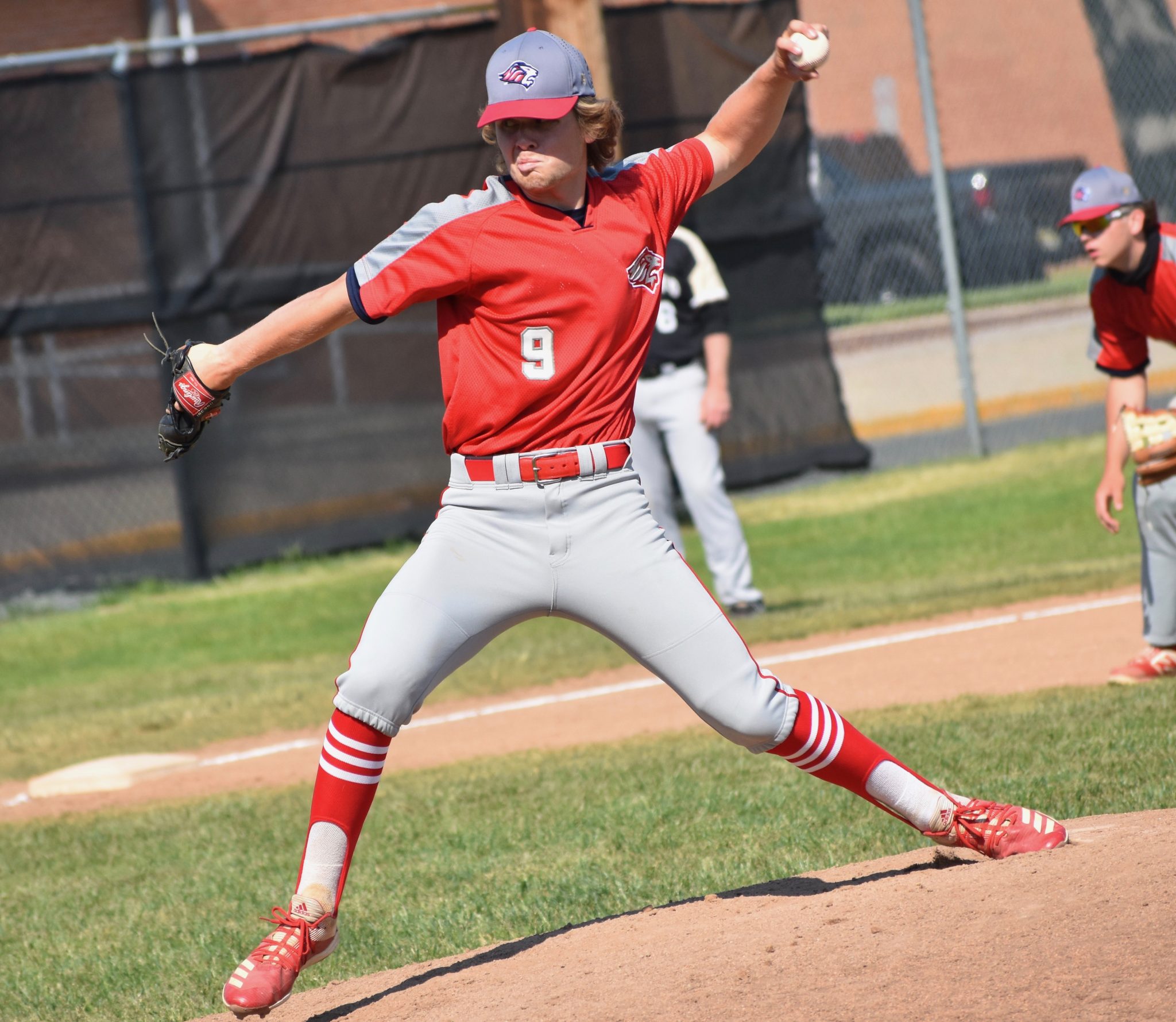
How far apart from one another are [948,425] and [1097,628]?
304 inches

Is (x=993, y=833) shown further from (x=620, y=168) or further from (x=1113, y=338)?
(x=1113, y=338)

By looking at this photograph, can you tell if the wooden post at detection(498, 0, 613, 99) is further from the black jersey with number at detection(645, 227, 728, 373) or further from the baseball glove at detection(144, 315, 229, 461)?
the baseball glove at detection(144, 315, 229, 461)

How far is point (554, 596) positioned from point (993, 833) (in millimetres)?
1264

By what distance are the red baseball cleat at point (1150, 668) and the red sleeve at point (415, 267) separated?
387cm

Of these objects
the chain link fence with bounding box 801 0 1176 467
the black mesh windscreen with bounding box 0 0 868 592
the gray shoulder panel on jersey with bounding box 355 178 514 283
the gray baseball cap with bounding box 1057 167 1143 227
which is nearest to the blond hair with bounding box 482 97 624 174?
the gray shoulder panel on jersey with bounding box 355 178 514 283

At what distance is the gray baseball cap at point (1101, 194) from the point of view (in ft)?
18.8

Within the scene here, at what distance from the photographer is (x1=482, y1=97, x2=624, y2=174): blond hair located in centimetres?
360

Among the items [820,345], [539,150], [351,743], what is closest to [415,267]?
[539,150]

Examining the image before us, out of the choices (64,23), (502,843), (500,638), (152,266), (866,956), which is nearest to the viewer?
(866,956)

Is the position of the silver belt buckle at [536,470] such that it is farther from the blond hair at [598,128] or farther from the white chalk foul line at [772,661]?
the white chalk foul line at [772,661]

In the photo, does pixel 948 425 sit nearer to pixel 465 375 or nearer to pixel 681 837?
pixel 681 837

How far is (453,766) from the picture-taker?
21.6ft

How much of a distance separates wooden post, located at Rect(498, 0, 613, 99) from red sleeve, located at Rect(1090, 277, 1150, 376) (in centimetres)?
479

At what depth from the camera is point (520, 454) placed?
11.8 ft
